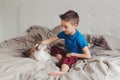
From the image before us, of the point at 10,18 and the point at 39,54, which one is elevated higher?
the point at 10,18

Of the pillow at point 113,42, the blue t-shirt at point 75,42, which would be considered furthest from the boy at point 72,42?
the pillow at point 113,42

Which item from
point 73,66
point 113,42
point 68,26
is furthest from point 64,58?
point 113,42

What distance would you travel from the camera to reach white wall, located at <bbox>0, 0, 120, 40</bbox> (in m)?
2.43

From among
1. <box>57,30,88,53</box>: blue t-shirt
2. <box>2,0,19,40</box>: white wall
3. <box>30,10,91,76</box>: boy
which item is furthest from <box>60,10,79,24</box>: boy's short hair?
<box>2,0,19,40</box>: white wall

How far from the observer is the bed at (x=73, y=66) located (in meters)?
1.33

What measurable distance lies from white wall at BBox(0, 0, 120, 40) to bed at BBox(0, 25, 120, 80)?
24 cm

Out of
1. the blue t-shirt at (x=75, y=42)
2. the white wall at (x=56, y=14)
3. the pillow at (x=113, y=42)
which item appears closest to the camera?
the blue t-shirt at (x=75, y=42)

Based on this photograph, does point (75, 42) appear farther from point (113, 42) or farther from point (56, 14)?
point (56, 14)

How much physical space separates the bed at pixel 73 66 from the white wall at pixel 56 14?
24cm

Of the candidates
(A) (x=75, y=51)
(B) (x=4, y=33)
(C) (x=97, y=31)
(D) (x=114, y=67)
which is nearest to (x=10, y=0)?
(B) (x=4, y=33)

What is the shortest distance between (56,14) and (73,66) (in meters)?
1.17

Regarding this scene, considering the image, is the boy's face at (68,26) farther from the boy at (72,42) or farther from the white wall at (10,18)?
the white wall at (10,18)

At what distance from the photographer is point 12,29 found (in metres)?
2.93

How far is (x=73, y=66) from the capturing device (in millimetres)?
1599
